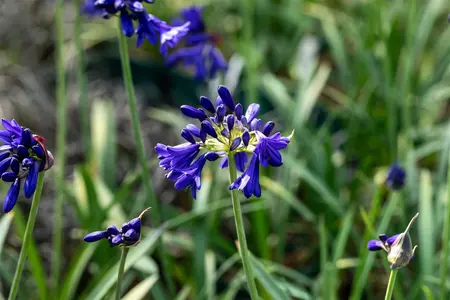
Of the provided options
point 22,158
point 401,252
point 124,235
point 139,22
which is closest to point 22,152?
point 22,158

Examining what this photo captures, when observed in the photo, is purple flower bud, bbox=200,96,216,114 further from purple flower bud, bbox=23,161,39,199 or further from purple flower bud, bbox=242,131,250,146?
purple flower bud, bbox=23,161,39,199

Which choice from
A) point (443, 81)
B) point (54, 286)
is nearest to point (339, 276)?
point (54, 286)

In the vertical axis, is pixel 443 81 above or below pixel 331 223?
above

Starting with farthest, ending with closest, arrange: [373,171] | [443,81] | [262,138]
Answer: [443,81] < [373,171] < [262,138]

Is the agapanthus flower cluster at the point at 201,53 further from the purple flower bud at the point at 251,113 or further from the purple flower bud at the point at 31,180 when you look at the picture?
the purple flower bud at the point at 31,180

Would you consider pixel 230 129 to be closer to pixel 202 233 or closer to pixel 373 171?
pixel 202 233

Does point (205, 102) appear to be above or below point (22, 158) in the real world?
above

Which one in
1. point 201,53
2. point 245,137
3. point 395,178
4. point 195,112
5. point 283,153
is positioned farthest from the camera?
point 283,153

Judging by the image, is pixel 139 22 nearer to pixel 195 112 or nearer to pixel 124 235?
pixel 195 112
